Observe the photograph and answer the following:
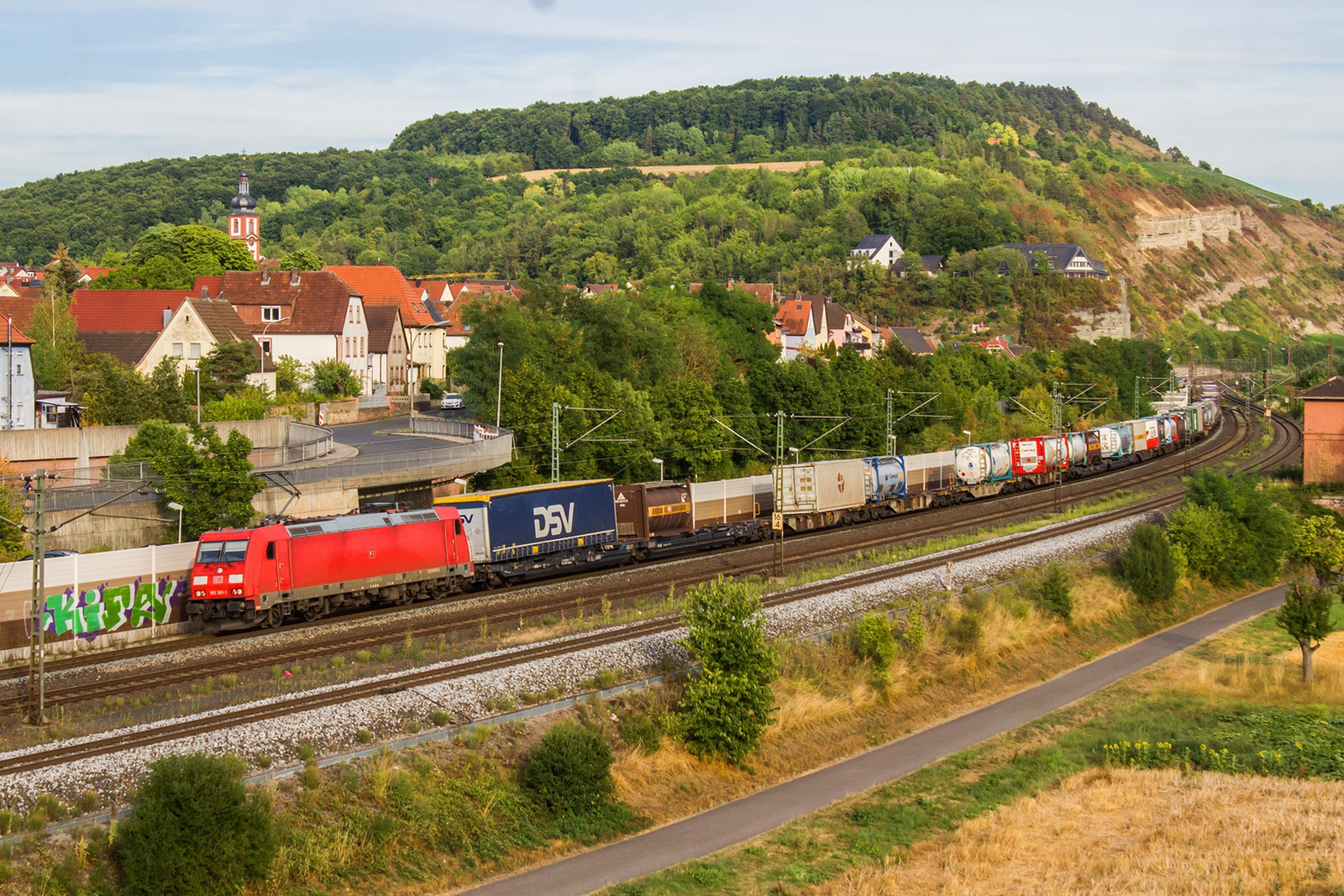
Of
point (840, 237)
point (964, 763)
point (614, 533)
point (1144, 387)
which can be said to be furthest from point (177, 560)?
point (840, 237)

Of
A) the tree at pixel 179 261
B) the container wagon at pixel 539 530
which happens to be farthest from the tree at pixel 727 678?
the tree at pixel 179 261

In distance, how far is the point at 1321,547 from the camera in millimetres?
42875

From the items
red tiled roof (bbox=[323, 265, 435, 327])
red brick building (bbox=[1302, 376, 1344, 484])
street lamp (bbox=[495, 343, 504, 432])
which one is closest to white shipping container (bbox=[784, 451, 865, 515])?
street lamp (bbox=[495, 343, 504, 432])

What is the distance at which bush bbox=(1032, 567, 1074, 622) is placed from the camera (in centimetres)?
4200

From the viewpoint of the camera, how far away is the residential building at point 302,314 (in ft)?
254

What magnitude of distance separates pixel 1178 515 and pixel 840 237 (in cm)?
14496

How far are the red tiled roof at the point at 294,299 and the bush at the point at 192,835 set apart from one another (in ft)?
200

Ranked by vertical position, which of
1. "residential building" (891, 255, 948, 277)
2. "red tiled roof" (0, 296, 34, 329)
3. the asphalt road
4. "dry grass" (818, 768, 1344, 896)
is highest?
"residential building" (891, 255, 948, 277)

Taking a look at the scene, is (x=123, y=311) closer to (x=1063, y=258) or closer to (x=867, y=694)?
(x=867, y=694)

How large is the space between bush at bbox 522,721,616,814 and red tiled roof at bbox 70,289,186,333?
60635 mm

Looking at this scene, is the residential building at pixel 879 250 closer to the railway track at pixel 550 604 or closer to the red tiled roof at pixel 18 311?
the railway track at pixel 550 604

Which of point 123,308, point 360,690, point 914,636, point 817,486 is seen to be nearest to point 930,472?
point 817,486

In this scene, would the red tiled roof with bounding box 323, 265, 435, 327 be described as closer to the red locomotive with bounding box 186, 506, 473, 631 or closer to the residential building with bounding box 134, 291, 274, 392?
the residential building with bounding box 134, 291, 274, 392

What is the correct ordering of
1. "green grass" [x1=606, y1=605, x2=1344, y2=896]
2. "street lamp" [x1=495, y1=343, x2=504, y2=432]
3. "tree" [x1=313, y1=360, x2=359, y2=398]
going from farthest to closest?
"tree" [x1=313, y1=360, x2=359, y2=398] < "street lamp" [x1=495, y1=343, x2=504, y2=432] < "green grass" [x1=606, y1=605, x2=1344, y2=896]
